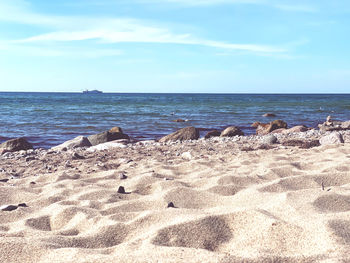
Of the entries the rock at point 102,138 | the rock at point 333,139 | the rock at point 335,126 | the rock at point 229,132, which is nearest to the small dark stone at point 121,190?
the rock at point 333,139

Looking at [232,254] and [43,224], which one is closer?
[232,254]

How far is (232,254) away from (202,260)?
20 cm

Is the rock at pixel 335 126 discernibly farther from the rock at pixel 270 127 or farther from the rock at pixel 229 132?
the rock at pixel 229 132

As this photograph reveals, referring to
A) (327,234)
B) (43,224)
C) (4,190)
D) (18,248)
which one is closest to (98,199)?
(43,224)

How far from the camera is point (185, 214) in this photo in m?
2.48

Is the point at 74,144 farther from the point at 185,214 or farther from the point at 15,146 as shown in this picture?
the point at 185,214

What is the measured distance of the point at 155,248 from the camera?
1905 mm

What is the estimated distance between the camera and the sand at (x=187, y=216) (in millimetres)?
1860

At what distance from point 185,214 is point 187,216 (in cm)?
9

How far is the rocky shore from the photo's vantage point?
187 cm

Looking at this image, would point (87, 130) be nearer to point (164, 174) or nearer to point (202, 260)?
point (164, 174)

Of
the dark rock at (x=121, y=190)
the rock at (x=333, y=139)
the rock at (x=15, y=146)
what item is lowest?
the rock at (x=15, y=146)

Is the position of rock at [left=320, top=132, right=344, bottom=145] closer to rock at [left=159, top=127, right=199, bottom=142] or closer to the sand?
the sand

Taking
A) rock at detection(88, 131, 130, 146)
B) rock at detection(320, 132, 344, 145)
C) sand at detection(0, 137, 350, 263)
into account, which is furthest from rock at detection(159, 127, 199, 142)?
sand at detection(0, 137, 350, 263)
